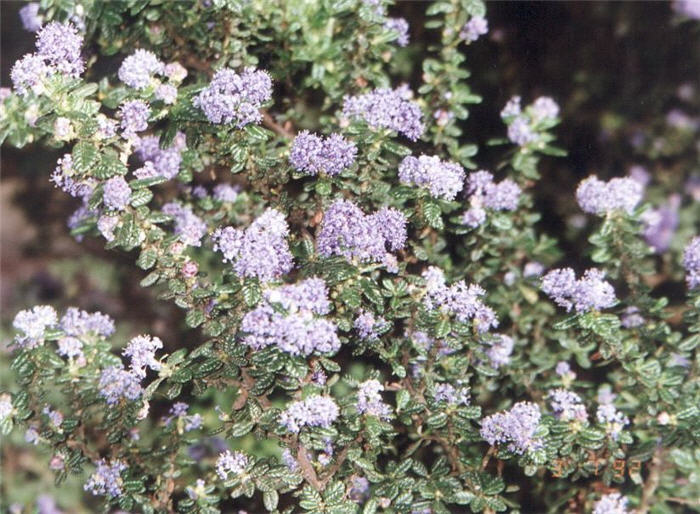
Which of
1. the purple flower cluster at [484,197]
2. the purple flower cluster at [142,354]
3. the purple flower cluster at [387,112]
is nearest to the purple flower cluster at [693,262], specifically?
the purple flower cluster at [484,197]

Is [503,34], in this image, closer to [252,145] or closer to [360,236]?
[252,145]

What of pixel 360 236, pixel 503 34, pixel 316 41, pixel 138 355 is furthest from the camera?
pixel 503 34

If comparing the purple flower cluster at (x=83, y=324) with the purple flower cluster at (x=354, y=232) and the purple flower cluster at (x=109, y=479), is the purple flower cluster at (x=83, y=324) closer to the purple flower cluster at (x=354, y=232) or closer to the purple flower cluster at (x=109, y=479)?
the purple flower cluster at (x=109, y=479)

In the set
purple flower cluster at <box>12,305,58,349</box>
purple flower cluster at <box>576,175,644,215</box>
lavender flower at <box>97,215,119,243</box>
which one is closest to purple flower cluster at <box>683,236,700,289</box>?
purple flower cluster at <box>576,175,644,215</box>

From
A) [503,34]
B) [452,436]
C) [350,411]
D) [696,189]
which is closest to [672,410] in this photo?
[452,436]

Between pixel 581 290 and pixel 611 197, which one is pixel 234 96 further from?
pixel 611 197

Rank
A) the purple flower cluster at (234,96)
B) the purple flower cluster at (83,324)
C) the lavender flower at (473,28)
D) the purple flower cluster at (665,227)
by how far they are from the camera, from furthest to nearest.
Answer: the purple flower cluster at (665,227)
the lavender flower at (473,28)
the purple flower cluster at (83,324)
the purple flower cluster at (234,96)
